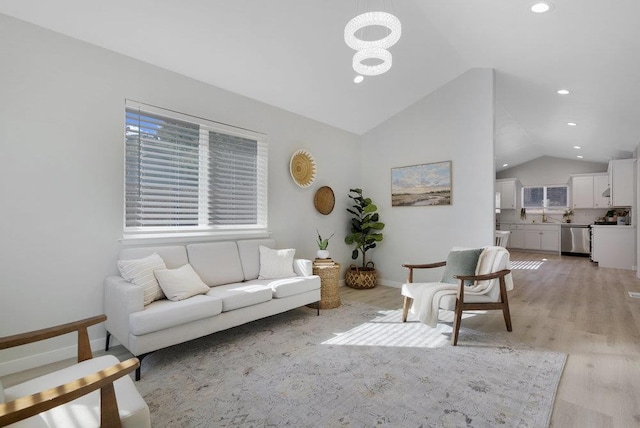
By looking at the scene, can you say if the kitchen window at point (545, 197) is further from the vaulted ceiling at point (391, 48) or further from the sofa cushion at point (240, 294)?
the sofa cushion at point (240, 294)

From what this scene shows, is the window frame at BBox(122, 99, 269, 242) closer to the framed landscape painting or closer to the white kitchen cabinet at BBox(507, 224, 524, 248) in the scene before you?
the framed landscape painting

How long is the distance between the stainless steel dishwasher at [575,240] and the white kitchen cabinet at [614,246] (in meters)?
1.60

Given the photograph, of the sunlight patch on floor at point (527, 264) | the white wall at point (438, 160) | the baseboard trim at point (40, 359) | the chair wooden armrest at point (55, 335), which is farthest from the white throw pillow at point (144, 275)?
the sunlight patch on floor at point (527, 264)

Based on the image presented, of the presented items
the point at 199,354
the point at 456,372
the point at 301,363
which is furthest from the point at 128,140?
the point at 456,372

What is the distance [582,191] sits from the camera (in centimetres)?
893

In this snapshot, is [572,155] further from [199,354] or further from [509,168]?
[199,354]

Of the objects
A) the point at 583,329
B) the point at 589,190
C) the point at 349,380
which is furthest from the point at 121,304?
the point at 589,190

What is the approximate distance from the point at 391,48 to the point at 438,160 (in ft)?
6.10

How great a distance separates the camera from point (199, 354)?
2.76 m

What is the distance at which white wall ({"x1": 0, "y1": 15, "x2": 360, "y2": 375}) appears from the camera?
245cm

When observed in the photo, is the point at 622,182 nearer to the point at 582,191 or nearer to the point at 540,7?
the point at 582,191

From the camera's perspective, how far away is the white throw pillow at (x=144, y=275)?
2.70 metres

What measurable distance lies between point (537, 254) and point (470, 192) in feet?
22.4

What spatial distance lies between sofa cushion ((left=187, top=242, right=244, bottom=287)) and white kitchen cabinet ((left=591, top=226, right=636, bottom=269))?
27.0ft
